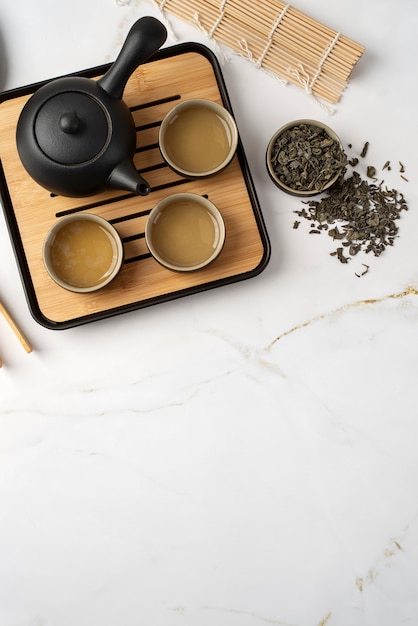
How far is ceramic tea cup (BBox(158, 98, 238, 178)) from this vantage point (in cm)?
138

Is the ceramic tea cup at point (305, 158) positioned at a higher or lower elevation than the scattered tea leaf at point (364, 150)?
lower

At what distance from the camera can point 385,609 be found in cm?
148

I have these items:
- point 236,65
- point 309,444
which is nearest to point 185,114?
point 236,65

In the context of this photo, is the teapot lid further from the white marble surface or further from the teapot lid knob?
the white marble surface

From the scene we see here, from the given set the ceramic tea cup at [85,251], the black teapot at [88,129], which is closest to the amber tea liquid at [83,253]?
the ceramic tea cup at [85,251]

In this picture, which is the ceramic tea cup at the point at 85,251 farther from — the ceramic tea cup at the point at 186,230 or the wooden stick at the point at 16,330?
the wooden stick at the point at 16,330

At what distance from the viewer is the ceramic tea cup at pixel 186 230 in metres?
1.36

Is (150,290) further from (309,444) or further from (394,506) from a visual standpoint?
(394,506)

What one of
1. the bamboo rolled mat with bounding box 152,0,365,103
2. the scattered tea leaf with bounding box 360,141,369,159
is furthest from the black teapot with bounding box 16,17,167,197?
the scattered tea leaf with bounding box 360,141,369,159

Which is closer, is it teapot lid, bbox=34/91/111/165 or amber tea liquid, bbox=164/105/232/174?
teapot lid, bbox=34/91/111/165

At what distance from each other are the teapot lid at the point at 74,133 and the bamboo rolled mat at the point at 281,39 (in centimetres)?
43

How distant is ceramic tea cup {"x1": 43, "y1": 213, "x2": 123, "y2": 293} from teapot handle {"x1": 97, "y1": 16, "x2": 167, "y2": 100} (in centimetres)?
30

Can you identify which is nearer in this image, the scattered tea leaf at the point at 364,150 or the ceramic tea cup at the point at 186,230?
the ceramic tea cup at the point at 186,230

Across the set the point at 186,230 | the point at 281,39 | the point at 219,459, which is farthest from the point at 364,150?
the point at 219,459
